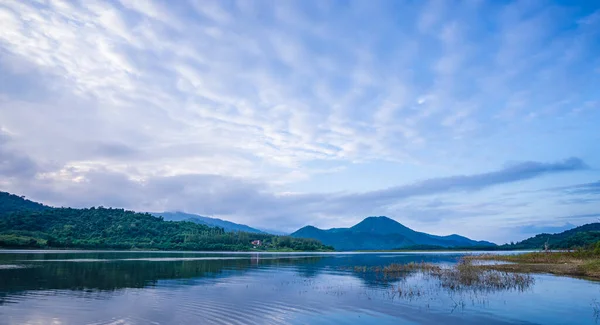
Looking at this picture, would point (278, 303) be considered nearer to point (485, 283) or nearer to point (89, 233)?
point (485, 283)

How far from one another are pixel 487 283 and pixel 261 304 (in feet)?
82.9

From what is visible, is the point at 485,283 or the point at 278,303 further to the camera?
the point at 485,283

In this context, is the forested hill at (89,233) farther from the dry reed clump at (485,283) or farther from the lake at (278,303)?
the dry reed clump at (485,283)

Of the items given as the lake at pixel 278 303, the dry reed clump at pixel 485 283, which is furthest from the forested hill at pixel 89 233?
the dry reed clump at pixel 485 283

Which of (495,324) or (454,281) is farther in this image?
(454,281)

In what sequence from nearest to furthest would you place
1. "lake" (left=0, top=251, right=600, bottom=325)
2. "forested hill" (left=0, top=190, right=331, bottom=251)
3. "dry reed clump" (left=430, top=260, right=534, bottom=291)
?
"lake" (left=0, top=251, right=600, bottom=325) → "dry reed clump" (left=430, top=260, right=534, bottom=291) → "forested hill" (left=0, top=190, right=331, bottom=251)

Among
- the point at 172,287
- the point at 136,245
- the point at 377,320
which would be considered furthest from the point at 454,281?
the point at 136,245

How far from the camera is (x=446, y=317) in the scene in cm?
2262

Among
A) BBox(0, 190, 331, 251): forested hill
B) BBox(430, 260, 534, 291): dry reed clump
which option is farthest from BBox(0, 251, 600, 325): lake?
BBox(0, 190, 331, 251): forested hill

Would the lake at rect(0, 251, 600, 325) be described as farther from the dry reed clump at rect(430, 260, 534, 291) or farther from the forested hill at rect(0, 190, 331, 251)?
the forested hill at rect(0, 190, 331, 251)

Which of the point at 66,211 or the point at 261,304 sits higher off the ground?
the point at 66,211

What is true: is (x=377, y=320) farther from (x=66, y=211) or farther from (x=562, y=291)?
(x=66, y=211)

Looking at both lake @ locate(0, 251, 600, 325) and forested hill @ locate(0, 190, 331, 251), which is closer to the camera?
lake @ locate(0, 251, 600, 325)

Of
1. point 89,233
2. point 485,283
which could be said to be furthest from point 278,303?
point 89,233
